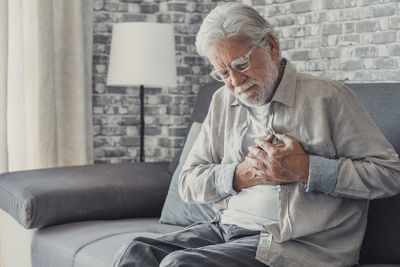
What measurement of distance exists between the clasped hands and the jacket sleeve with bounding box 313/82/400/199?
7cm

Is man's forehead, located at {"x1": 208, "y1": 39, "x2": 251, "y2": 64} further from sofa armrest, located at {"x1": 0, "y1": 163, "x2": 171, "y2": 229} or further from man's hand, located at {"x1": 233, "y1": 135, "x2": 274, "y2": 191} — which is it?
sofa armrest, located at {"x1": 0, "y1": 163, "x2": 171, "y2": 229}

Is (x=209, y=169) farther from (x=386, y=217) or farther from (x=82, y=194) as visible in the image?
(x=82, y=194)

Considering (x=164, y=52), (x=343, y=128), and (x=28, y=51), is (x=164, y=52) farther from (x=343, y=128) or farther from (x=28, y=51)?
(x=343, y=128)

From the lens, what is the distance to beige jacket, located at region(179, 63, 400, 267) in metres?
1.95

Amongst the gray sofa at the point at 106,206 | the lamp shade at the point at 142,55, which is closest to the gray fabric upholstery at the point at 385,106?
the gray sofa at the point at 106,206

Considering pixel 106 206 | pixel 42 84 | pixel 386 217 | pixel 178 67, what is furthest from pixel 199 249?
pixel 178 67

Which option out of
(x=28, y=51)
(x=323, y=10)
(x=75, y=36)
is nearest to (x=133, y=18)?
(x=75, y=36)

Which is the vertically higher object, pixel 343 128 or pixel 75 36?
pixel 75 36

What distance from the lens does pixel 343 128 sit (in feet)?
6.50

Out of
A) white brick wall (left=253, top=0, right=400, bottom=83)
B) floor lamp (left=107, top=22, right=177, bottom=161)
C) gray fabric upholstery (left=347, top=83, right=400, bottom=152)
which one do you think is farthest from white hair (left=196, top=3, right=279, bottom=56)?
floor lamp (left=107, top=22, right=177, bottom=161)

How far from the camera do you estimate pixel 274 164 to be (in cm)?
198

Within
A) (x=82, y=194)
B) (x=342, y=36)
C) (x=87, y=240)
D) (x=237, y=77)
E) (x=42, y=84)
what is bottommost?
(x=87, y=240)

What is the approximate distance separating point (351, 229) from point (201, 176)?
488 millimetres

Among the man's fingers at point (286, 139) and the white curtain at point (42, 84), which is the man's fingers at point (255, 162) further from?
the white curtain at point (42, 84)
